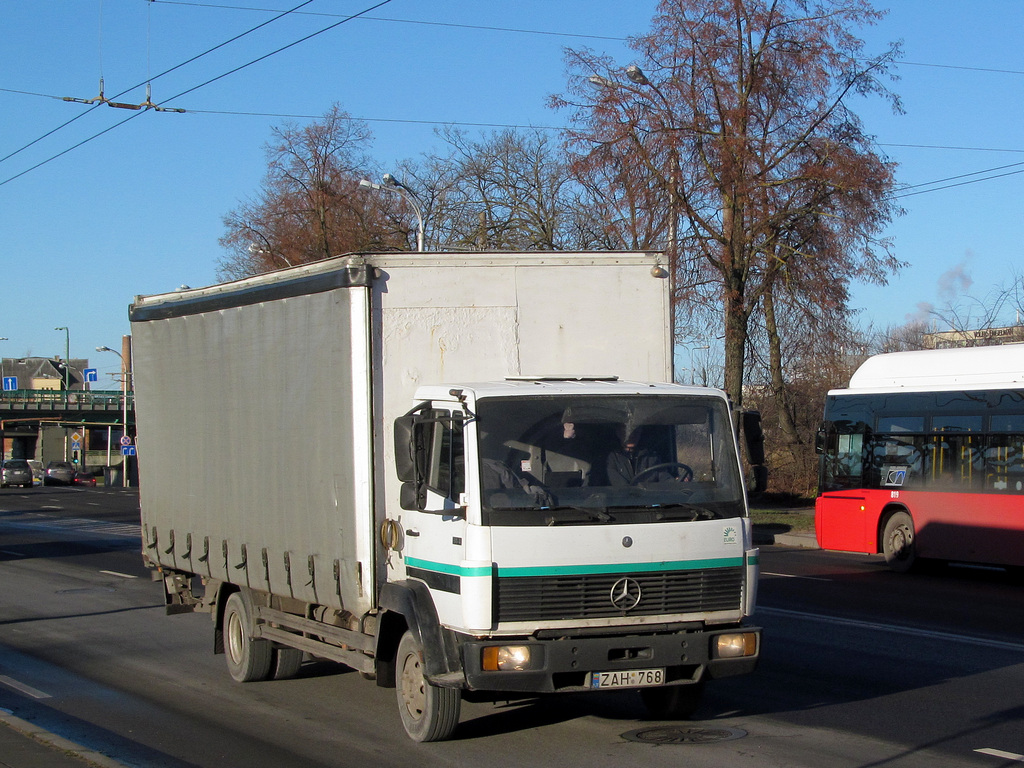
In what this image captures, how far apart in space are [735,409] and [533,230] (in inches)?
1011

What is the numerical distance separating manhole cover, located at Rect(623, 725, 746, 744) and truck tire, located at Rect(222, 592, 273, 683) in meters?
3.37

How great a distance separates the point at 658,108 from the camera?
81.0 feet

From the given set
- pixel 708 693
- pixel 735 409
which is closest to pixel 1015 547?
pixel 708 693

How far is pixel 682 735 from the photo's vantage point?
7340mm

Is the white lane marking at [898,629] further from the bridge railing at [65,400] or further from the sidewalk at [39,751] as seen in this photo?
the bridge railing at [65,400]

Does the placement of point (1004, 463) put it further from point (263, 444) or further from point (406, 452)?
point (406, 452)

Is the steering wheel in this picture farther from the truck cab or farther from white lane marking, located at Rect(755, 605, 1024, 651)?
white lane marking, located at Rect(755, 605, 1024, 651)

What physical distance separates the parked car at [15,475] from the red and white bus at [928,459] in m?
58.4

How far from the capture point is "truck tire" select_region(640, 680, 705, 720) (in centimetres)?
774

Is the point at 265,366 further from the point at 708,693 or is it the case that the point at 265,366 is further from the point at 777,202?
the point at 777,202

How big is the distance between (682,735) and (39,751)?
3958 mm

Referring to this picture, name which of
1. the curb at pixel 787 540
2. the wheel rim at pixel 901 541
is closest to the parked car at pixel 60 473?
the curb at pixel 787 540

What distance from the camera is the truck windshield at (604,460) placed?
663 cm

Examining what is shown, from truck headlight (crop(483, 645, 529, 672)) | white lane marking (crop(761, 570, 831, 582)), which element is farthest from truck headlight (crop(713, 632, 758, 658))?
white lane marking (crop(761, 570, 831, 582))
